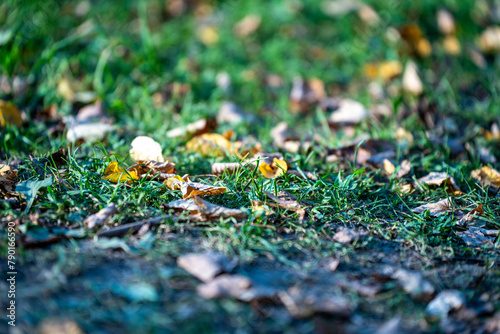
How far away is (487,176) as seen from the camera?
228cm

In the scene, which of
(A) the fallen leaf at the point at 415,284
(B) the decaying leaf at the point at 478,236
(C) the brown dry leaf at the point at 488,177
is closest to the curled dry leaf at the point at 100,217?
(A) the fallen leaf at the point at 415,284

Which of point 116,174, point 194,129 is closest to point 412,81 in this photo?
point 194,129

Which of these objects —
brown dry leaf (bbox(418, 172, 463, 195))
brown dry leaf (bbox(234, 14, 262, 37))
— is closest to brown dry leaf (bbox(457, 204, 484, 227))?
brown dry leaf (bbox(418, 172, 463, 195))

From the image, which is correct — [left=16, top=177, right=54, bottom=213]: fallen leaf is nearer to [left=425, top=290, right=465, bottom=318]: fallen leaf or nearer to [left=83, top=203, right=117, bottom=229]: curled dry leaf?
[left=83, top=203, right=117, bottom=229]: curled dry leaf

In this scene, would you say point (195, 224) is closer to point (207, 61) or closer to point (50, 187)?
point (50, 187)

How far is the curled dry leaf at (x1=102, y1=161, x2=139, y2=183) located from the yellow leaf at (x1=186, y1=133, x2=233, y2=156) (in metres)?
0.50

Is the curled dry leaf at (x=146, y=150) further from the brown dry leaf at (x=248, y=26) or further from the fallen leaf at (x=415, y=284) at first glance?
the brown dry leaf at (x=248, y=26)

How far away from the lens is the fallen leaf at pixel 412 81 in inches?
128

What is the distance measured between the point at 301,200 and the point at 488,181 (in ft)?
3.51

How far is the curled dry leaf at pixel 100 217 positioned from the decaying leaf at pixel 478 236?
1.40 meters

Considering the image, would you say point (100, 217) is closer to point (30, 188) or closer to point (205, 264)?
point (30, 188)

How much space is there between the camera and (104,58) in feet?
10.1

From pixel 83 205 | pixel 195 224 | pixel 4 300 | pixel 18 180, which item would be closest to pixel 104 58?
pixel 18 180

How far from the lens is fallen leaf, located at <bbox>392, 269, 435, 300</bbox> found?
143cm
